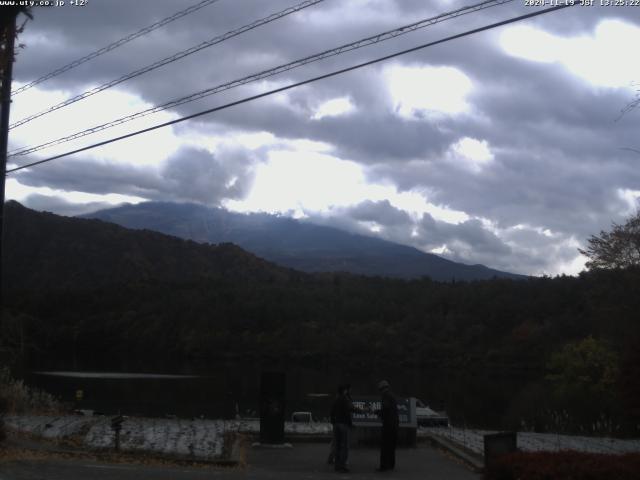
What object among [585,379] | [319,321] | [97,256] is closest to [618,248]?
[585,379]

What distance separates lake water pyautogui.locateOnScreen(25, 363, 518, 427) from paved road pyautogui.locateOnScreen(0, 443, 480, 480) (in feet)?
61.7

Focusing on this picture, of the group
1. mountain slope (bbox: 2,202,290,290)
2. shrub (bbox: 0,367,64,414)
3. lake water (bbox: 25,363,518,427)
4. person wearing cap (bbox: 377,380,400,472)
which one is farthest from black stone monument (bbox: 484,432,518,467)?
mountain slope (bbox: 2,202,290,290)

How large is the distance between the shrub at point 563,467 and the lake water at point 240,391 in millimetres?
25193

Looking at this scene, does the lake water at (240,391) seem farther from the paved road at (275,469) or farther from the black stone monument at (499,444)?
the black stone monument at (499,444)

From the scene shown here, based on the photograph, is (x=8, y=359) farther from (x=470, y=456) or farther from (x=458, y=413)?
(x=458, y=413)

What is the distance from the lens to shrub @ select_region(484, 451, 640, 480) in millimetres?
9453

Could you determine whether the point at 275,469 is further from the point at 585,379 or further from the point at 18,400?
the point at 585,379

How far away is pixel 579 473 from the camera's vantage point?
373 inches

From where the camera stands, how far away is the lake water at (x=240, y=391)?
41.7 metres

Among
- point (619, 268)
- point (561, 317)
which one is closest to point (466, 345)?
point (561, 317)

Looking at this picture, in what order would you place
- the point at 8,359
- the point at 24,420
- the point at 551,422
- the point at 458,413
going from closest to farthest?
1. the point at 24,420
2. the point at 8,359
3. the point at 551,422
4. the point at 458,413

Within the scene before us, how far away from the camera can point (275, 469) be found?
14.6 metres

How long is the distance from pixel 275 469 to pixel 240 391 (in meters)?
42.5

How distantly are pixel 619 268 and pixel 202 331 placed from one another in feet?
247
